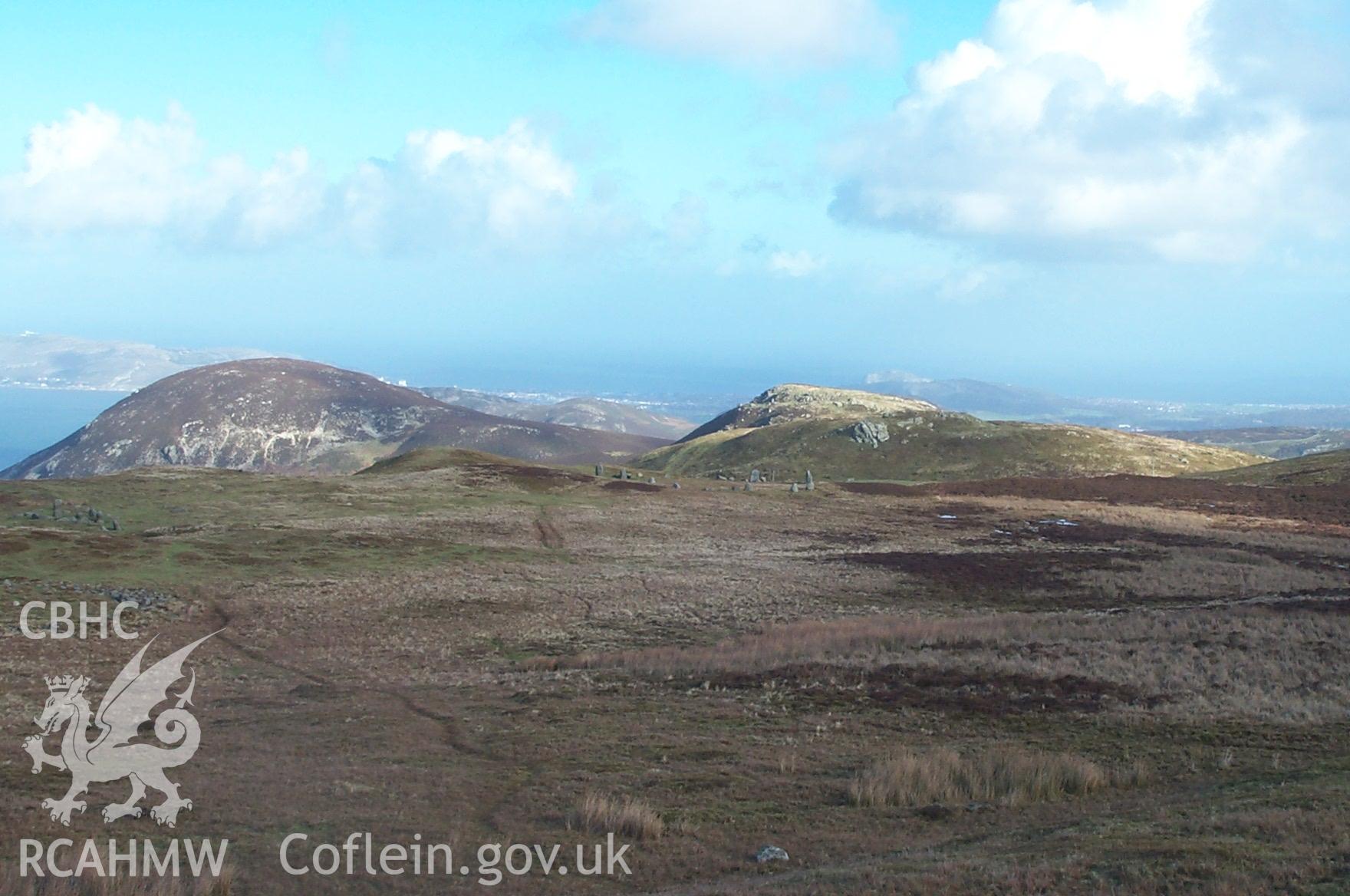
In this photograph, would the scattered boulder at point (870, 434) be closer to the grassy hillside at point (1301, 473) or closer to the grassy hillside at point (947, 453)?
the grassy hillside at point (947, 453)

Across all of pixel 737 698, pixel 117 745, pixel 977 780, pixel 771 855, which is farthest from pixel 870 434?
pixel 771 855

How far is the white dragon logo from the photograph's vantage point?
1464 cm

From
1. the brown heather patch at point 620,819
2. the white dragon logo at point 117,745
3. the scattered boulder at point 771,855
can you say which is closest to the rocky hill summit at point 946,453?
the white dragon logo at point 117,745

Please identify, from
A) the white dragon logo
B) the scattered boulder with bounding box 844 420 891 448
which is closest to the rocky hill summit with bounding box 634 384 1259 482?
the scattered boulder with bounding box 844 420 891 448

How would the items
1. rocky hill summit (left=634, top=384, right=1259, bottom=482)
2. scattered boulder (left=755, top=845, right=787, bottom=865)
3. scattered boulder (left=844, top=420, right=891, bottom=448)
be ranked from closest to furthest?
scattered boulder (left=755, top=845, right=787, bottom=865) → rocky hill summit (left=634, top=384, right=1259, bottom=482) → scattered boulder (left=844, top=420, right=891, bottom=448)

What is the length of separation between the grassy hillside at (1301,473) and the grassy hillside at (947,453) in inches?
705

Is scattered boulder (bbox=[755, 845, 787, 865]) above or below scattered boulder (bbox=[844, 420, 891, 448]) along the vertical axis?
below

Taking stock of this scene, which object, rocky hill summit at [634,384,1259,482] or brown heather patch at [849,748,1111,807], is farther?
rocky hill summit at [634,384,1259,482]

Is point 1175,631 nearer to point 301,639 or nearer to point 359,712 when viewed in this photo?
point 359,712

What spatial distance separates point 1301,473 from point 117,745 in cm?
10799

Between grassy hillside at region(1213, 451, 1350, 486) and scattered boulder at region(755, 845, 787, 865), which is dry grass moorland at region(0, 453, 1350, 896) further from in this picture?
grassy hillside at region(1213, 451, 1350, 486)

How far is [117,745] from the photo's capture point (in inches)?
699

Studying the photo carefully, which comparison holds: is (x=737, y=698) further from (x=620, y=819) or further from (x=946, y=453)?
(x=946, y=453)

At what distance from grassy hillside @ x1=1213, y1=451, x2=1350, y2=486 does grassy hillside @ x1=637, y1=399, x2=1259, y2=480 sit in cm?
1791
